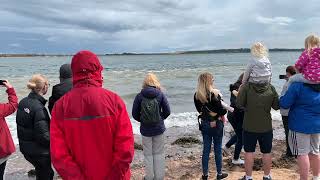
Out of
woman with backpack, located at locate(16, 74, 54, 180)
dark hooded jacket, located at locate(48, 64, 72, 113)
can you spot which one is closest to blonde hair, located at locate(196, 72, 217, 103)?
dark hooded jacket, located at locate(48, 64, 72, 113)

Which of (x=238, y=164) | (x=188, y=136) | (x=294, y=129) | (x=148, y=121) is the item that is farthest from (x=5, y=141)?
(x=188, y=136)

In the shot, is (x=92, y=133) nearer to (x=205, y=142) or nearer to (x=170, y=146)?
(x=205, y=142)

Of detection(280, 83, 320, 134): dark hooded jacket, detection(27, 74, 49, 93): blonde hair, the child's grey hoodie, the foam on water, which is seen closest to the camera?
detection(27, 74, 49, 93): blonde hair

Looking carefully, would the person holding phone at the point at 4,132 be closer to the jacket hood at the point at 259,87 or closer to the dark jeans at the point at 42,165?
the dark jeans at the point at 42,165

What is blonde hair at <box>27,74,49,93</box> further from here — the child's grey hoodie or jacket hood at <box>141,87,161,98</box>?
the child's grey hoodie

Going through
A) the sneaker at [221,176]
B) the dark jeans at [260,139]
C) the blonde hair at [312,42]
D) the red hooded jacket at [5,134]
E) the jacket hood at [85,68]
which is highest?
the blonde hair at [312,42]

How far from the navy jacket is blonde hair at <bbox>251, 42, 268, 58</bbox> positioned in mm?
1565

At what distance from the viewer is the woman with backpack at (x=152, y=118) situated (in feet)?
19.9

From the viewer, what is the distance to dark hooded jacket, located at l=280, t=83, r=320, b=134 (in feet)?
16.7

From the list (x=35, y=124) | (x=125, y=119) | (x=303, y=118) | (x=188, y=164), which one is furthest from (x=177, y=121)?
(x=125, y=119)

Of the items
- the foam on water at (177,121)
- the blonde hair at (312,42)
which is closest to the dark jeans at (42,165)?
the blonde hair at (312,42)

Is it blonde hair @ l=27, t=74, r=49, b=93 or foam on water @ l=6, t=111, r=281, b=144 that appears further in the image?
foam on water @ l=6, t=111, r=281, b=144

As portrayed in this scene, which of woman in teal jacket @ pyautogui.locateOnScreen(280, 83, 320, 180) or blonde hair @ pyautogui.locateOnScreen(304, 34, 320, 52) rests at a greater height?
blonde hair @ pyautogui.locateOnScreen(304, 34, 320, 52)

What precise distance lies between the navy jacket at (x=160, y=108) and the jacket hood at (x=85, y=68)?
2895 millimetres
